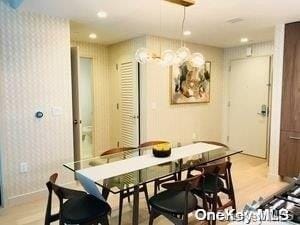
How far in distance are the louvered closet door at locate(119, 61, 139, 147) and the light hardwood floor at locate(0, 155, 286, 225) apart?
1428 millimetres

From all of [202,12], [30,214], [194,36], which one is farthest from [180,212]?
[194,36]

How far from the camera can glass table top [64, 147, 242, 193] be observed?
6.82 feet

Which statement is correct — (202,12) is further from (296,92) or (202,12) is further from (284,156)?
(284,156)

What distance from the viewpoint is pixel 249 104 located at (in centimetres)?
543

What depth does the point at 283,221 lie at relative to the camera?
1.05m

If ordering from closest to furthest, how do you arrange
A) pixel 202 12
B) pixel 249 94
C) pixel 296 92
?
pixel 202 12 → pixel 296 92 → pixel 249 94

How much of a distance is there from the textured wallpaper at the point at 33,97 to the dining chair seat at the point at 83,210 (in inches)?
55.2

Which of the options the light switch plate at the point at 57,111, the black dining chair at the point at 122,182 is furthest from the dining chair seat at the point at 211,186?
the light switch plate at the point at 57,111

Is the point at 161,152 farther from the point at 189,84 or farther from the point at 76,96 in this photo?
the point at 189,84

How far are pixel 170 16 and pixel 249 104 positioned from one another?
9.85ft

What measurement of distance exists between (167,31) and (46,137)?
8.22 feet

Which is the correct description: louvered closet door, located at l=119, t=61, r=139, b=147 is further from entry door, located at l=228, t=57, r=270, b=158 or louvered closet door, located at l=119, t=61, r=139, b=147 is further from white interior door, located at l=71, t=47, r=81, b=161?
entry door, located at l=228, t=57, r=270, b=158

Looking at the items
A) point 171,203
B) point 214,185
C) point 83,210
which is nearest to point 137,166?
point 171,203

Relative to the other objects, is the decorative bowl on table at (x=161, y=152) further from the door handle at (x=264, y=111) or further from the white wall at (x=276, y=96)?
the door handle at (x=264, y=111)
